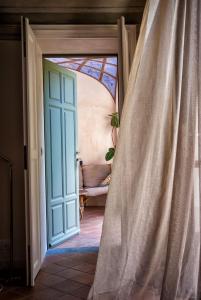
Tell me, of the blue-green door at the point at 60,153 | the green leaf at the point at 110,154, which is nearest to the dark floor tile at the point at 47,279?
the blue-green door at the point at 60,153

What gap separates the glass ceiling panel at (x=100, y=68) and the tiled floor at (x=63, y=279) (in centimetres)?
395

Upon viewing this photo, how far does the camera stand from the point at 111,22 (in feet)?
10.1

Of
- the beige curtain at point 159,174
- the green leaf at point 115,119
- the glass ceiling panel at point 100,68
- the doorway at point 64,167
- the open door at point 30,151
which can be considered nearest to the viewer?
the beige curtain at point 159,174

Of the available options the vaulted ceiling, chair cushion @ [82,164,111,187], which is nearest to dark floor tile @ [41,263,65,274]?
the vaulted ceiling

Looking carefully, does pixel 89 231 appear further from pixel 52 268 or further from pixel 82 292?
pixel 82 292

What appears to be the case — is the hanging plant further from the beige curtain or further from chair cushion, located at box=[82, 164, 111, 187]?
the beige curtain

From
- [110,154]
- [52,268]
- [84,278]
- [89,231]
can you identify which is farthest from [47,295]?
[110,154]

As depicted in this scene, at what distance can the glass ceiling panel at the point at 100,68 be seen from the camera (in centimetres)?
652

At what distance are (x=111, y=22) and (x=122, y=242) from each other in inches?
83.4

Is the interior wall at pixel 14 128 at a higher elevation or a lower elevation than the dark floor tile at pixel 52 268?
higher

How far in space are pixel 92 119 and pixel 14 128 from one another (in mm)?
4000

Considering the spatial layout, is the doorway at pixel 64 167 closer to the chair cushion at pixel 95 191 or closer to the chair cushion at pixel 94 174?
the chair cushion at pixel 95 191

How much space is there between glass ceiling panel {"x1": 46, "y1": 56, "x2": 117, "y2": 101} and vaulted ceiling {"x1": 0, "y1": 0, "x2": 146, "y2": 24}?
3.36 meters

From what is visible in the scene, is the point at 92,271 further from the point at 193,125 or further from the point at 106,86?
the point at 106,86
